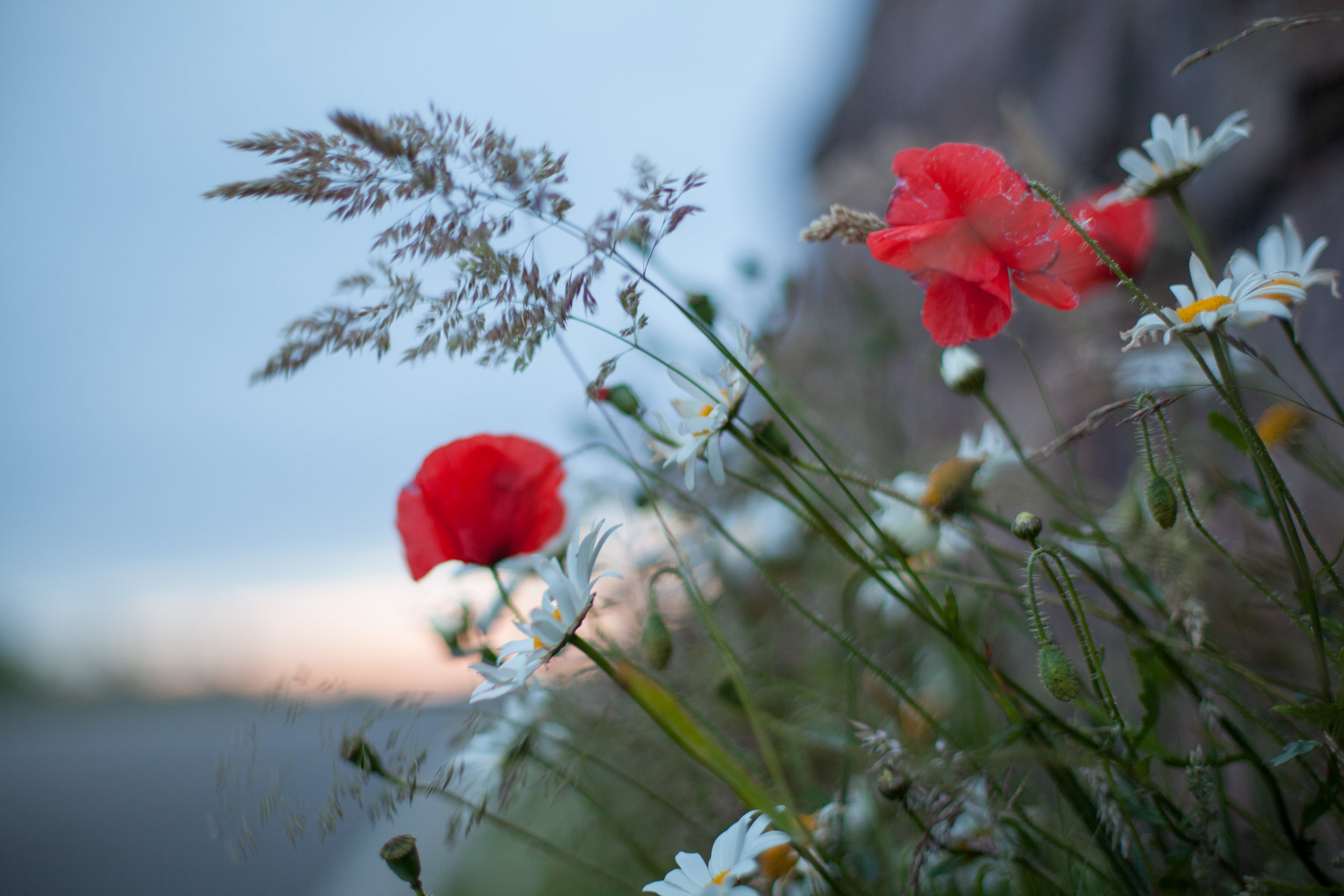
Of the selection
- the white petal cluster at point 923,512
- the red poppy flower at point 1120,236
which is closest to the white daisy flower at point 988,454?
the white petal cluster at point 923,512

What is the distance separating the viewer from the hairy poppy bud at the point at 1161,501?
368mm

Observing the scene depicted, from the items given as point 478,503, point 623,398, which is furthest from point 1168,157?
point 478,503

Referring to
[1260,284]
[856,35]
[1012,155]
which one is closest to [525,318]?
[1260,284]

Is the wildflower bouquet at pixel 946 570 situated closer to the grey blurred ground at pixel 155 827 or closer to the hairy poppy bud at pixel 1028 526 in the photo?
the hairy poppy bud at pixel 1028 526

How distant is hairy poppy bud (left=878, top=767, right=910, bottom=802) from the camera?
364 mm

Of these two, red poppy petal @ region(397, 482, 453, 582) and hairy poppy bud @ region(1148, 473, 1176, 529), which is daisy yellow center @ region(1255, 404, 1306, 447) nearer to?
hairy poppy bud @ region(1148, 473, 1176, 529)

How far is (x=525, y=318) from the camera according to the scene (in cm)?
34

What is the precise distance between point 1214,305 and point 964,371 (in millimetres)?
183

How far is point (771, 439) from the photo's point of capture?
1.48ft

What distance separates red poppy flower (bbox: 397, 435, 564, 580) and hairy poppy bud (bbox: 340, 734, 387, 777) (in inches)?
4.5

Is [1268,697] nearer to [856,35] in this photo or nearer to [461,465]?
[461,465]

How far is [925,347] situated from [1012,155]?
333 millimetres

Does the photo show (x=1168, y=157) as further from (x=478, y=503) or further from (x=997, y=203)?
(x=478, y=503)

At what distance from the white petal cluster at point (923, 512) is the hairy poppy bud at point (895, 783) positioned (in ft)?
0.51
